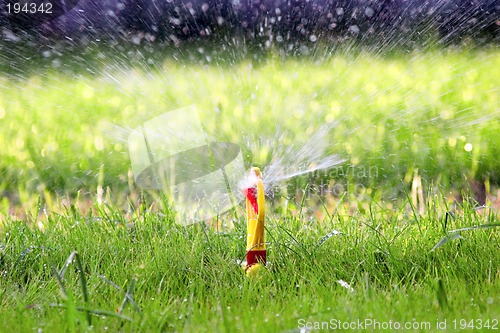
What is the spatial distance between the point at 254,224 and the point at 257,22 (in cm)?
477

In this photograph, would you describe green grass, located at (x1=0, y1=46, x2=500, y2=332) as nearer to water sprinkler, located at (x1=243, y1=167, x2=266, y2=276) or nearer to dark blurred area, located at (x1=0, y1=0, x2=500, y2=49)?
water sprinkler, located at (x1=243, y1=167, x2=266, y2=276)

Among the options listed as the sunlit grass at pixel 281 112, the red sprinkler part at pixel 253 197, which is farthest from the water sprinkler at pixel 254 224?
the sunlit grass at pixel 281 112

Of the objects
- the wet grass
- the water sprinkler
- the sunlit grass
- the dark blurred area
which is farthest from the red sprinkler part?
the dark blurred area

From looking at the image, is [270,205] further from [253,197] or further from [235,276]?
[253,197]

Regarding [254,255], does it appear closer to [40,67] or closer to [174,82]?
[174,82]

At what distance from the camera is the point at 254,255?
2.43 metres

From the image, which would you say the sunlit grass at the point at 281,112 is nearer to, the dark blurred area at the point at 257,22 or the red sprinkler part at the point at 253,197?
the dark blurred area at the point at 257,22

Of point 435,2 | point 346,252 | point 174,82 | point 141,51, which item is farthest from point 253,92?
point 346,252

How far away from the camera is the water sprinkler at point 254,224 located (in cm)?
237

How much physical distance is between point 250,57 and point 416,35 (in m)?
1.59

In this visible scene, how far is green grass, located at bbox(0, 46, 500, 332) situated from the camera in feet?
7.11

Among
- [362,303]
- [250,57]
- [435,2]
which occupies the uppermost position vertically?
[435,2]

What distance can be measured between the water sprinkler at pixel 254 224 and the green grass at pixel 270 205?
74 millimetres

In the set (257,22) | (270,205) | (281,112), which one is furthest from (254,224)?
(257,22)
